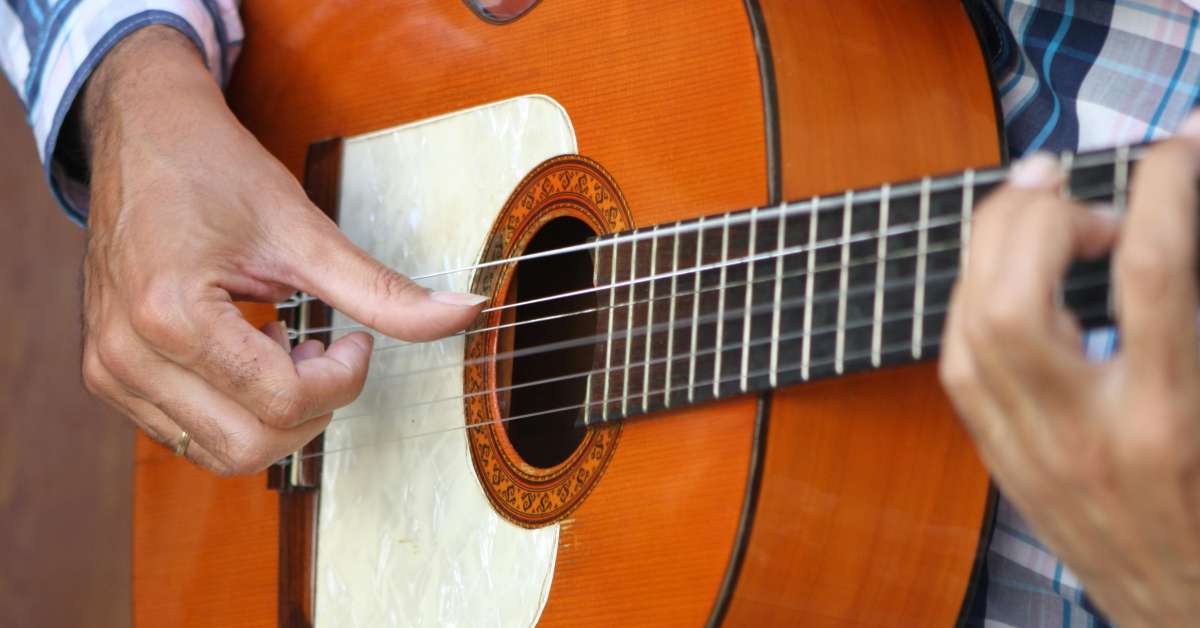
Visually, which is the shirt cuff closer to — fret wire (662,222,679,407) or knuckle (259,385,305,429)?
knuckle (259,385,305,429)

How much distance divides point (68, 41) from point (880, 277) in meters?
0.89

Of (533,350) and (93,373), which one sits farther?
(93,373)

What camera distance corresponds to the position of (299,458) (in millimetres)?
1082

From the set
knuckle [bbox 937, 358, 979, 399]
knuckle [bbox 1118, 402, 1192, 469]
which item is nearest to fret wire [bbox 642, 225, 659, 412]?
knuckle [bbox 937, 358, 979, 399]

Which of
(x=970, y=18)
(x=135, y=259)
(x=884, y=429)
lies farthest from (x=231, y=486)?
(x=970, y=18)

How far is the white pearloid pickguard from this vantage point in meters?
0.91

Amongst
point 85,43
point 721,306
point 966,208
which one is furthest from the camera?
point 85,43

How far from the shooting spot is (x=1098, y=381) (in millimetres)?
544

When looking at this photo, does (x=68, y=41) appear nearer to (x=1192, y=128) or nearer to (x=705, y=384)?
(x=705, y=384)

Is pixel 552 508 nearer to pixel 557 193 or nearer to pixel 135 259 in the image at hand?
pixel 557 193

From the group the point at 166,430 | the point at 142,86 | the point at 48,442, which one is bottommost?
the point at 166,430

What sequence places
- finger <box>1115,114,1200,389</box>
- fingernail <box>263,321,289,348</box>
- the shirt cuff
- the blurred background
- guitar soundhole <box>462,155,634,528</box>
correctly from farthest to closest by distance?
the blurred background → the shirt cuff → fingernail <box>263,321,289,348</box> → guitar soundhole <box>462,155,634,528</box> → finger <box>1115,114,1200,389</box>

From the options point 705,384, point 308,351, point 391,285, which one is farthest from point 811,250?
point 308,351

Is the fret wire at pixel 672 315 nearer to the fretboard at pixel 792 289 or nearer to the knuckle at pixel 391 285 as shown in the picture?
the fretboard at pixel 792 289
